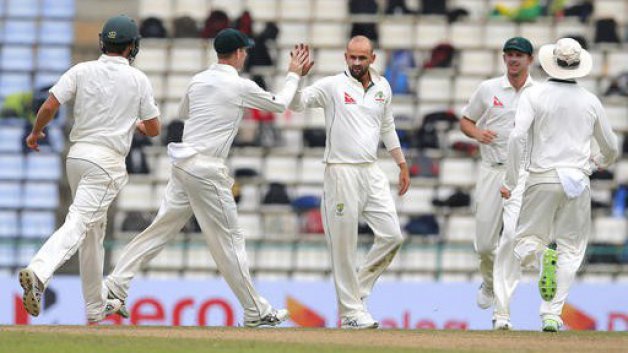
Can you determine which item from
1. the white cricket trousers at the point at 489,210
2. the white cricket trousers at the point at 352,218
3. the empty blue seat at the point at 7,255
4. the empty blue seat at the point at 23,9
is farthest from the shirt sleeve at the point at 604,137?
the empty blue seat at the point at 23,9

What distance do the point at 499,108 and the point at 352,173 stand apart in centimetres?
137

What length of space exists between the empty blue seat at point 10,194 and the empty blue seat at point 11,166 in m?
0.09

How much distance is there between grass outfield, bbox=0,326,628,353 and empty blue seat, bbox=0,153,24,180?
29.3 feet

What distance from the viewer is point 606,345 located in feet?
37.7

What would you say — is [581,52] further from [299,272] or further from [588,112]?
[299,272]

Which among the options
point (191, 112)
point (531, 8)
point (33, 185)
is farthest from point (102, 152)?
point (531, 8)

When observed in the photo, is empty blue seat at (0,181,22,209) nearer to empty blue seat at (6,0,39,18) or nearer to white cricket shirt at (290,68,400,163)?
empty blue seat at (6,0,39,18)

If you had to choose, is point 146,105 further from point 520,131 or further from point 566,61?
point 566,61

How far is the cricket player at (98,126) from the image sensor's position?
39.5 feet

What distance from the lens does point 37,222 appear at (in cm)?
2056

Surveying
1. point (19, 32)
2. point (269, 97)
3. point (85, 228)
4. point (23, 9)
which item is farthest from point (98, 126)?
point (23, 9)

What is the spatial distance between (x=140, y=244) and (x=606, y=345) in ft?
11.3

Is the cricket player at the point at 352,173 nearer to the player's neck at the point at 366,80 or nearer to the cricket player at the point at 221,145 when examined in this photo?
the player's neck at the point at 366,80

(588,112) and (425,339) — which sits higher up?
(588,112)
